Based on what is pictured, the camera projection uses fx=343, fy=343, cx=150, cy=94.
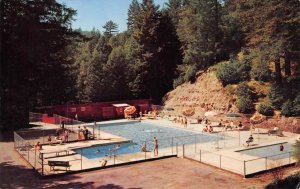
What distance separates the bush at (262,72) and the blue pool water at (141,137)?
13.9 metres

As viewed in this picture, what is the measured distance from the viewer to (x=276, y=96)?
40688mm

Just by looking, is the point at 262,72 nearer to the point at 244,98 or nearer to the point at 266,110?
the point at 244,98

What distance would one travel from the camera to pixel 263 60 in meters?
43.4

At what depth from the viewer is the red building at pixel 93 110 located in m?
50.6

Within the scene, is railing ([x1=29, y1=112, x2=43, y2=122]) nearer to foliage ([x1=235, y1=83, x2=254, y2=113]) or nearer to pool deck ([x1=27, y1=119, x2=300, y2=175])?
pool deck ([x1=27, y1=119, x2=300, y2=175])

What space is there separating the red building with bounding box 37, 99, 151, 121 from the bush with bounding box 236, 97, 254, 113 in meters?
17.4

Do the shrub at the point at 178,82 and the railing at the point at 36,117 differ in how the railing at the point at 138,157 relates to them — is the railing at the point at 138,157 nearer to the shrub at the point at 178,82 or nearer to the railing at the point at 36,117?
the railing at the point at 36,117

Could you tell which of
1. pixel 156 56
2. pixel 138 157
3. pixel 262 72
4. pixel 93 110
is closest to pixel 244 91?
pixel 262 72

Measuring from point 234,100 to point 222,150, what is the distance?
2006 centimetres

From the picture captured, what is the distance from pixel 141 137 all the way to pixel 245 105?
14354mm

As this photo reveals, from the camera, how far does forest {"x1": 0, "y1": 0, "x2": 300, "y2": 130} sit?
39.6m

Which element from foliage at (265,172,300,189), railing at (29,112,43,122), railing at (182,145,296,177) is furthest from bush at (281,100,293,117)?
railing at (29,112,43,122)

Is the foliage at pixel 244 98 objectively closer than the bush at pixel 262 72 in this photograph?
Yes

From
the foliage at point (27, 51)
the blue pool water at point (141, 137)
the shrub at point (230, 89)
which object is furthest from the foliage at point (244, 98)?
the foliage at point (27, 51)
